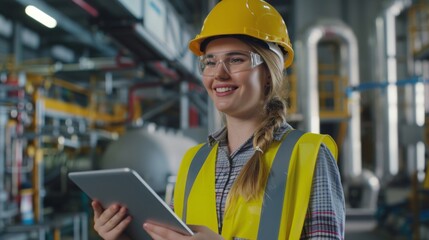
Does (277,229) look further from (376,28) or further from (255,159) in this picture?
(376,28)

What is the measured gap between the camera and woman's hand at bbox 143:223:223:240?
1.33 m

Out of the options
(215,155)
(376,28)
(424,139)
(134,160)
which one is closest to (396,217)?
(424,139)

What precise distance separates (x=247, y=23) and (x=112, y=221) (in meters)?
0.78

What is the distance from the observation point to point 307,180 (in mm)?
1460

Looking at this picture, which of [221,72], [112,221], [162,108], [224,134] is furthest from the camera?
[162,108]

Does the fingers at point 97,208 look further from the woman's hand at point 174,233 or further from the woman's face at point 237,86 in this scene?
the woman's face at point 237,86

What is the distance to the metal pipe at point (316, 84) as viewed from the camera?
34.8ft

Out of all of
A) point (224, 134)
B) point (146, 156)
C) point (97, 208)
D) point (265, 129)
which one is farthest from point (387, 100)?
point (97, 208)

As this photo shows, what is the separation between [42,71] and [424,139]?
783cm

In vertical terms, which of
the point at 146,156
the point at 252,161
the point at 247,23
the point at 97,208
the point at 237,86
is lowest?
the point at 146,156

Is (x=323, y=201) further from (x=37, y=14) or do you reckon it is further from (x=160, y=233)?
(x=37, y=14)

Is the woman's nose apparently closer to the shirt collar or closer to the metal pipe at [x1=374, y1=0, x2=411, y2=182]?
the shirt collar

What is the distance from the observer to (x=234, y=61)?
5.28 feet

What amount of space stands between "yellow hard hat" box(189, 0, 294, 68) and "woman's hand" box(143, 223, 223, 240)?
2.18 feet
